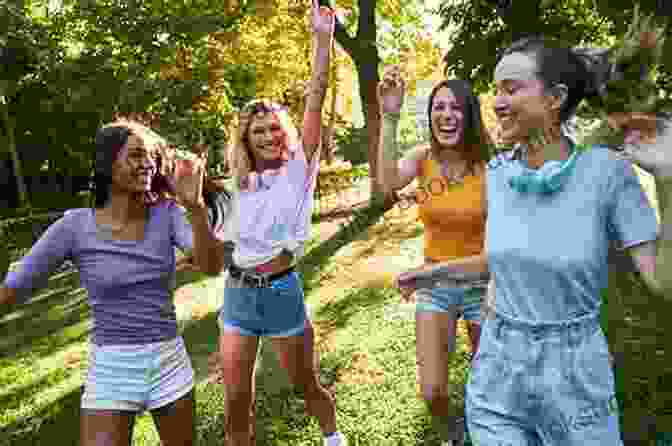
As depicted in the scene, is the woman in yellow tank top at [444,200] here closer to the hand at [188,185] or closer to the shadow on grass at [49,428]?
the hand at [188,185]

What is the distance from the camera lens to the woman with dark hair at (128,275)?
2.67 meters

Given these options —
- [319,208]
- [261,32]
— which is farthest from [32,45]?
[319,208]

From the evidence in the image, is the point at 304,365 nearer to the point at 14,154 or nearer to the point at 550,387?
the point at 550,387

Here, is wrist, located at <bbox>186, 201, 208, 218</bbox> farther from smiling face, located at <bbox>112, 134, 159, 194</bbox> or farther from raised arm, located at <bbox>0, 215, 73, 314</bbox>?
raised arm, located at <bbox>0, 215, 73, 314</bbox>

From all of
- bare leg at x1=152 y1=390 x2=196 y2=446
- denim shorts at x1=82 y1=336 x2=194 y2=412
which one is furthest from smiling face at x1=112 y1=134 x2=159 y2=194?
bare leg at x1=152 y1=390 x2=196 y2=446

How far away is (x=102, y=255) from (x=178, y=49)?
1233 cm

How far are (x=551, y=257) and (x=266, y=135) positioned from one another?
201cm

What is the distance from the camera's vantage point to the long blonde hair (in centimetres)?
359

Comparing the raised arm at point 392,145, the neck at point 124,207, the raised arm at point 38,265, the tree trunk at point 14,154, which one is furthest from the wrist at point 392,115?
the tree trunk at point 14,154

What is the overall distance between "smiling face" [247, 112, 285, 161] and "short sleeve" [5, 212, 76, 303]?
45.6 inches

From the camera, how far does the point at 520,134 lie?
2.11m

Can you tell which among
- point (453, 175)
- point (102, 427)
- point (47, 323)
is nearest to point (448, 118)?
point (453, 175)

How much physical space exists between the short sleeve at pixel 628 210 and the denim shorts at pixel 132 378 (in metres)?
1.84

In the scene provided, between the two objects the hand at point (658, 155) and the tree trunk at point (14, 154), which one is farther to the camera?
the tree trunk at point (14, 154)
